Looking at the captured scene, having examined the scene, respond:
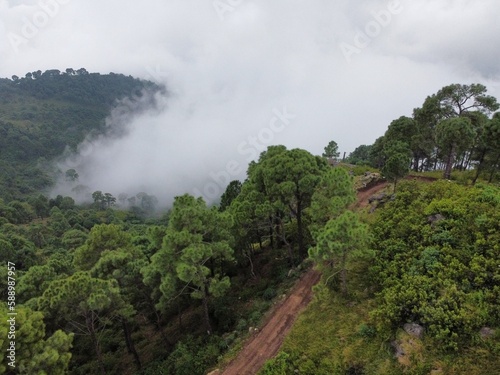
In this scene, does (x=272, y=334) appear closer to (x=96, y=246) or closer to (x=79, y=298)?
(x=79, y=298)

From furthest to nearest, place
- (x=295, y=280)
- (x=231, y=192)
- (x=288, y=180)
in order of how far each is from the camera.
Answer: (x=231, y=192)
(x=295, y=280)
(x=288, y=180)

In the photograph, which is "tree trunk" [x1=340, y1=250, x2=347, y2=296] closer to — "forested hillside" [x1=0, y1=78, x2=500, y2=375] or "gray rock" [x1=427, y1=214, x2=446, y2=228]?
"forested hillside" [x1=0, y1=78, x2=500, y2=375]

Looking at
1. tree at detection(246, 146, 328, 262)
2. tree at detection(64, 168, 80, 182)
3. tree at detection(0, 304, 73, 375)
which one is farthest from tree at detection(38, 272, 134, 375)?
tree at detection(64, 168, 80, 182)

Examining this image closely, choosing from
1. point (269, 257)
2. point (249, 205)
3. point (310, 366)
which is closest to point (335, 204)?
point (249, 205)

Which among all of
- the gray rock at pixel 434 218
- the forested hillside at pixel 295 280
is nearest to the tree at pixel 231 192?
the forested hillside at pixel 295 280

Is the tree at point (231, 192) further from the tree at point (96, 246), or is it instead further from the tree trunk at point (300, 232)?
the tree at point (96, 246)

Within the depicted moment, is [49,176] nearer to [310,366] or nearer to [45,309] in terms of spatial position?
[45,309]

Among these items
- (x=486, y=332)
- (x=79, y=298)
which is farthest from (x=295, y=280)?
(x=79, y=298)
